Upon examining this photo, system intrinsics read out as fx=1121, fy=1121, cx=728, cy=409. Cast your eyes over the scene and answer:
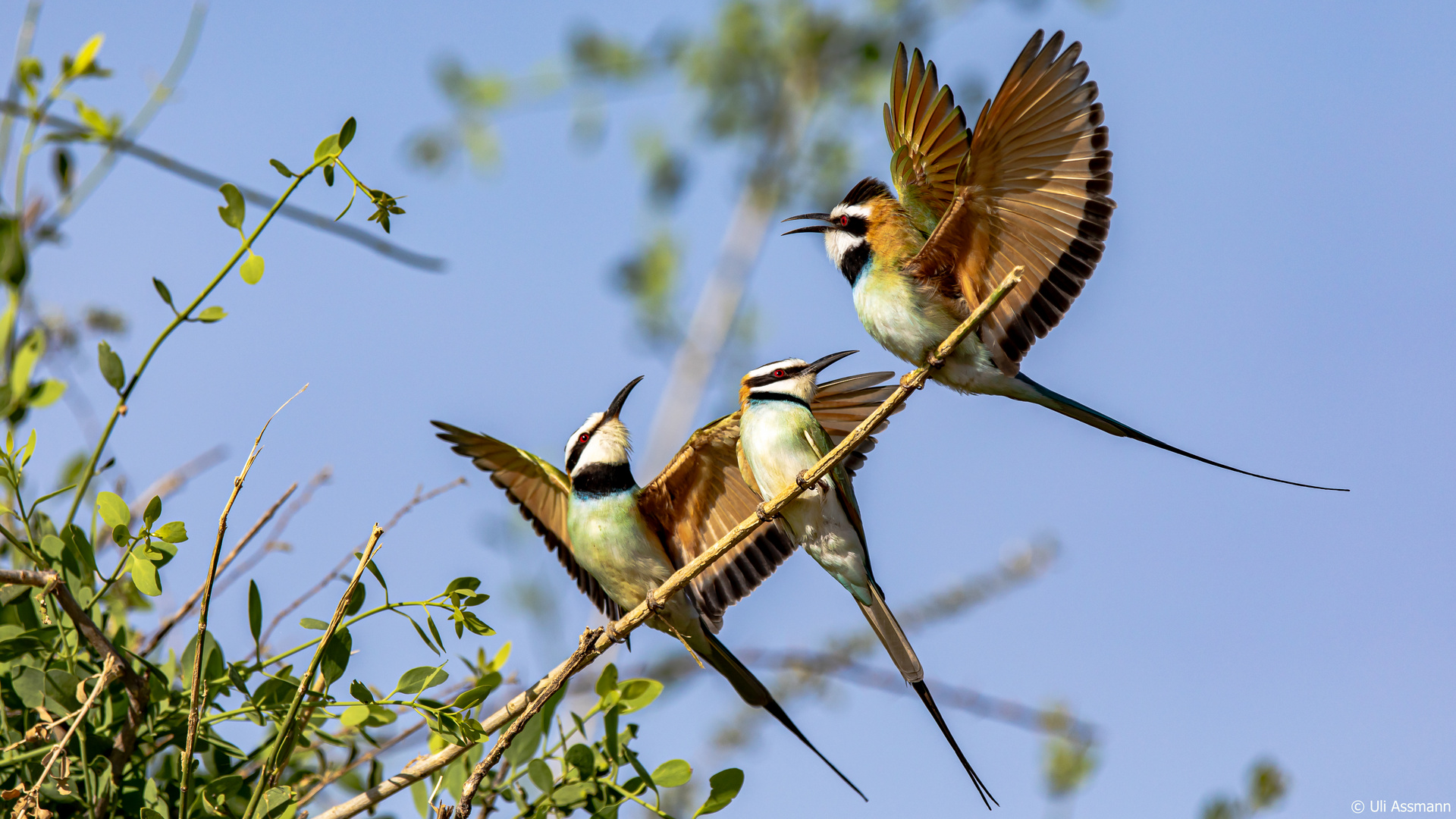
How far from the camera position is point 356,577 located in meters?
1.27

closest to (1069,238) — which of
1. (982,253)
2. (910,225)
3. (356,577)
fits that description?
(982,253)

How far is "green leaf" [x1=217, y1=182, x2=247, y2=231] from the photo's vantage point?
4.14 feet

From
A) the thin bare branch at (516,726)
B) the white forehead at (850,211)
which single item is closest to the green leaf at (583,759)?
the thin bare branch at (516,726)

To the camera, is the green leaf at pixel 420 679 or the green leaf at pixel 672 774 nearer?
the green leaf at pixel 420 679

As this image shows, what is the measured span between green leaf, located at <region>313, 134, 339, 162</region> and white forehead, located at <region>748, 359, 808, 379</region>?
1.65 metres

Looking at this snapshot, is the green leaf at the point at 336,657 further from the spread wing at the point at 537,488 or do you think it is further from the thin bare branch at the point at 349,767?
the spread wing at the point at 537,488

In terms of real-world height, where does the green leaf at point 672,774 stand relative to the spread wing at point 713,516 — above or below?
below

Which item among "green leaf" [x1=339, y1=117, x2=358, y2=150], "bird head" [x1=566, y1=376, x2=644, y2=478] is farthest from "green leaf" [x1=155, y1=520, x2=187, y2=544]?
"bird head" [x1=566, y1=376, x2=644, y2=478]

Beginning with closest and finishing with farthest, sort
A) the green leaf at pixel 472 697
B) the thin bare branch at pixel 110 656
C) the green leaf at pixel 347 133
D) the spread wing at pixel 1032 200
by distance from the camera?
1. the thin bare branch at pixel 110 656
2. the green leaf at pixel 347 133
3. the green leaf at pixel 472 697
4. the spread wing at pixel 1032 200

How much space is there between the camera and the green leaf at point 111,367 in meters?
1.14

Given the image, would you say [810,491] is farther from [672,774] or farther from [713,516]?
[672,774]

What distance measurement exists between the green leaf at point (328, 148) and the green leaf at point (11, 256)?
48 centimetres

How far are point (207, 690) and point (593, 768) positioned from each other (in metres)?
0.56

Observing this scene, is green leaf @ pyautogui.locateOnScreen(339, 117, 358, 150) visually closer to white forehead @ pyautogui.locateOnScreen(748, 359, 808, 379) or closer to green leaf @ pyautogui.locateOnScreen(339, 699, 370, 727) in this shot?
green leaf @ pyautogui.locateOnScreen(339, 699, 370, 727)
